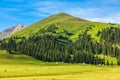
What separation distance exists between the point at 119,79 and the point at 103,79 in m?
3.92

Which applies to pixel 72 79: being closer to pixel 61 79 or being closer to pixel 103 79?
pixel 61 79

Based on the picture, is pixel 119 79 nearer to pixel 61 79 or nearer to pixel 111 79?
pixel 111 79

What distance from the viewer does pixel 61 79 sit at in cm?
7338

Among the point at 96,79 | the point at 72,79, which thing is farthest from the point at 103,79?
the point at 72,79

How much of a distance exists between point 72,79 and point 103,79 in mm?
7630

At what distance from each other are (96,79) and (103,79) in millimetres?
1791

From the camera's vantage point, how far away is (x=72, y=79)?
2876 inches

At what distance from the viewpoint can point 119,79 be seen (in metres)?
72.7

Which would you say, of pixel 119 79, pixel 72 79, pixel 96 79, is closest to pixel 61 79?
pixel 72 79

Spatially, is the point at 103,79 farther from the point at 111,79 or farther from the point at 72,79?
the point at 72,79

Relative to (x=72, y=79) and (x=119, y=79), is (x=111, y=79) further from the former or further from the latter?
(x=72, y=79)

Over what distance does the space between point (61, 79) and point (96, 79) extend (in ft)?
28.3

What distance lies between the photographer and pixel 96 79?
72.5 m

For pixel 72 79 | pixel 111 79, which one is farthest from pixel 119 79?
pixel 72 79
